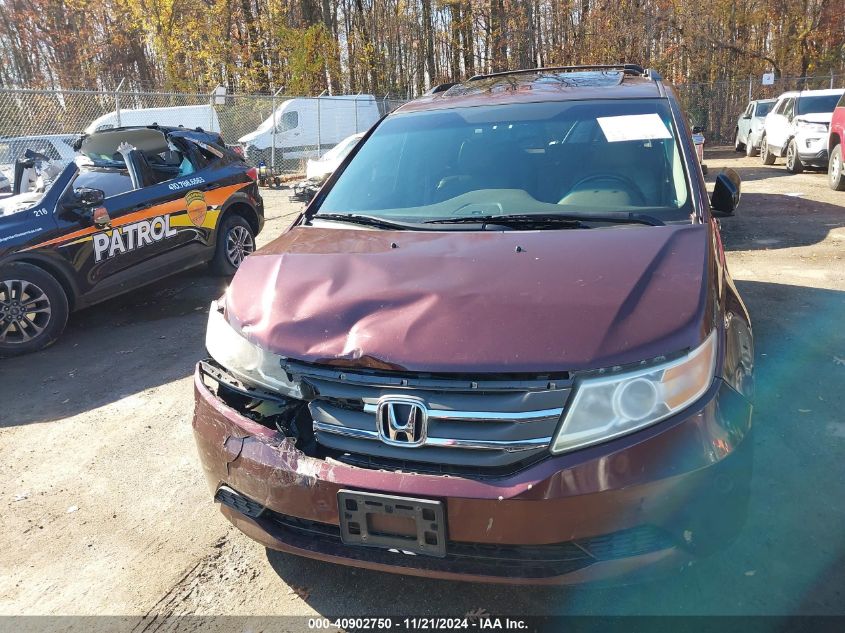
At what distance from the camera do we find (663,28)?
27172mm

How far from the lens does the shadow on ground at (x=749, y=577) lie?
7.50ft

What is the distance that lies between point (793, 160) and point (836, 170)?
124 inches

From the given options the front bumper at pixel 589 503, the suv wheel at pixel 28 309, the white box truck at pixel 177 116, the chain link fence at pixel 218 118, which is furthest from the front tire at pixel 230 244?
the white box truck at pixel 177 116

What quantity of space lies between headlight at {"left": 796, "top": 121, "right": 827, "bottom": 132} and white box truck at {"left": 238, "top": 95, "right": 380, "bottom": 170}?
975cm

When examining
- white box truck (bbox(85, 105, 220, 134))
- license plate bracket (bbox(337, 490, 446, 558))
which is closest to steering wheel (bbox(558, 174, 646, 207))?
license plate bracket (bbox(337, 490, 446, 558))

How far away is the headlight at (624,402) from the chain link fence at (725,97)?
2746 centimetres

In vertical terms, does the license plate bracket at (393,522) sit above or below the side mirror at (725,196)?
below

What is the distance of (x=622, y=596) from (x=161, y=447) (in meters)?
2.59

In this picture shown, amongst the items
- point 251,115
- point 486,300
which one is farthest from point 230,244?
point 251,115

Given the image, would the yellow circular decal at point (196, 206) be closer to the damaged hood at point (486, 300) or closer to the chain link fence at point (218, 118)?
the damaged hood at point (486, 300)

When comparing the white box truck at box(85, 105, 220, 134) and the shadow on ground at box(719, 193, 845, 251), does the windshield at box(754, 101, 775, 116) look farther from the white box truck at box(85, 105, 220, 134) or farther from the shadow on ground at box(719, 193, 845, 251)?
the white box truck at box(85, 105, 220, 134)

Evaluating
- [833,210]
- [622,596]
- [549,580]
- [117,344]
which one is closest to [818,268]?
[833,210]

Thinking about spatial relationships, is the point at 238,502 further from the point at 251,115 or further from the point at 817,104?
the point at 251,115

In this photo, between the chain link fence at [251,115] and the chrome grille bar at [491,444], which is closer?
the chrome grille bar at [491,444]
